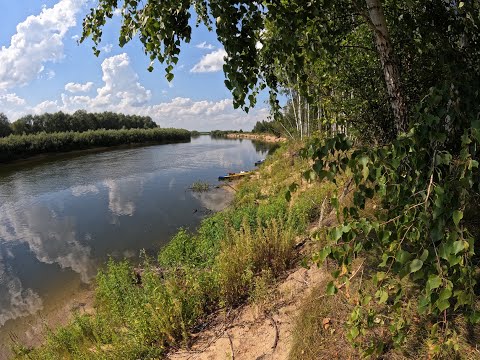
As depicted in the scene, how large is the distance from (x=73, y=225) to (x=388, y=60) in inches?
617

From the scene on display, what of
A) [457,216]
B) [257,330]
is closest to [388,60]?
[457,216]

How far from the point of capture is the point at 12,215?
1714 centimetres

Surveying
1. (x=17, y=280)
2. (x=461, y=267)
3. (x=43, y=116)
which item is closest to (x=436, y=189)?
(x=461, y=267)

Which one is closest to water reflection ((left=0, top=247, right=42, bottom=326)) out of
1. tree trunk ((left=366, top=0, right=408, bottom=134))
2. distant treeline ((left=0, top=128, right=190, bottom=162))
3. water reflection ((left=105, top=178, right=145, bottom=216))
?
water reflection ((left=105, top=178, right=145, bottom=216))

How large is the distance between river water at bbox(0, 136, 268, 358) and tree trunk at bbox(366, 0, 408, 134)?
8.67 metres

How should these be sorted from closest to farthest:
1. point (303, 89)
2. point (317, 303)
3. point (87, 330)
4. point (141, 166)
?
point (303, 89) < point (317, 303) < point (87, 330) < point (141, 166)

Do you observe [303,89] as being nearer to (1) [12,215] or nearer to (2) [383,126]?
(2) [383,126]

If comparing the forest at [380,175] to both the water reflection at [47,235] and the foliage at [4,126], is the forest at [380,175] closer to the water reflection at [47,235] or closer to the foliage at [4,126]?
the water reflection at [47,235]

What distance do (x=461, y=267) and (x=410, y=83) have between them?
3299mm

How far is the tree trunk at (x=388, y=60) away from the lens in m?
2.59

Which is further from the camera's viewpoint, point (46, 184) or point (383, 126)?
point (46, 184)

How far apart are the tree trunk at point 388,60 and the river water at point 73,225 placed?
867 centimetres

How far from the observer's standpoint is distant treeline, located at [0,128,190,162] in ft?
133

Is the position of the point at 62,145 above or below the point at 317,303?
above
